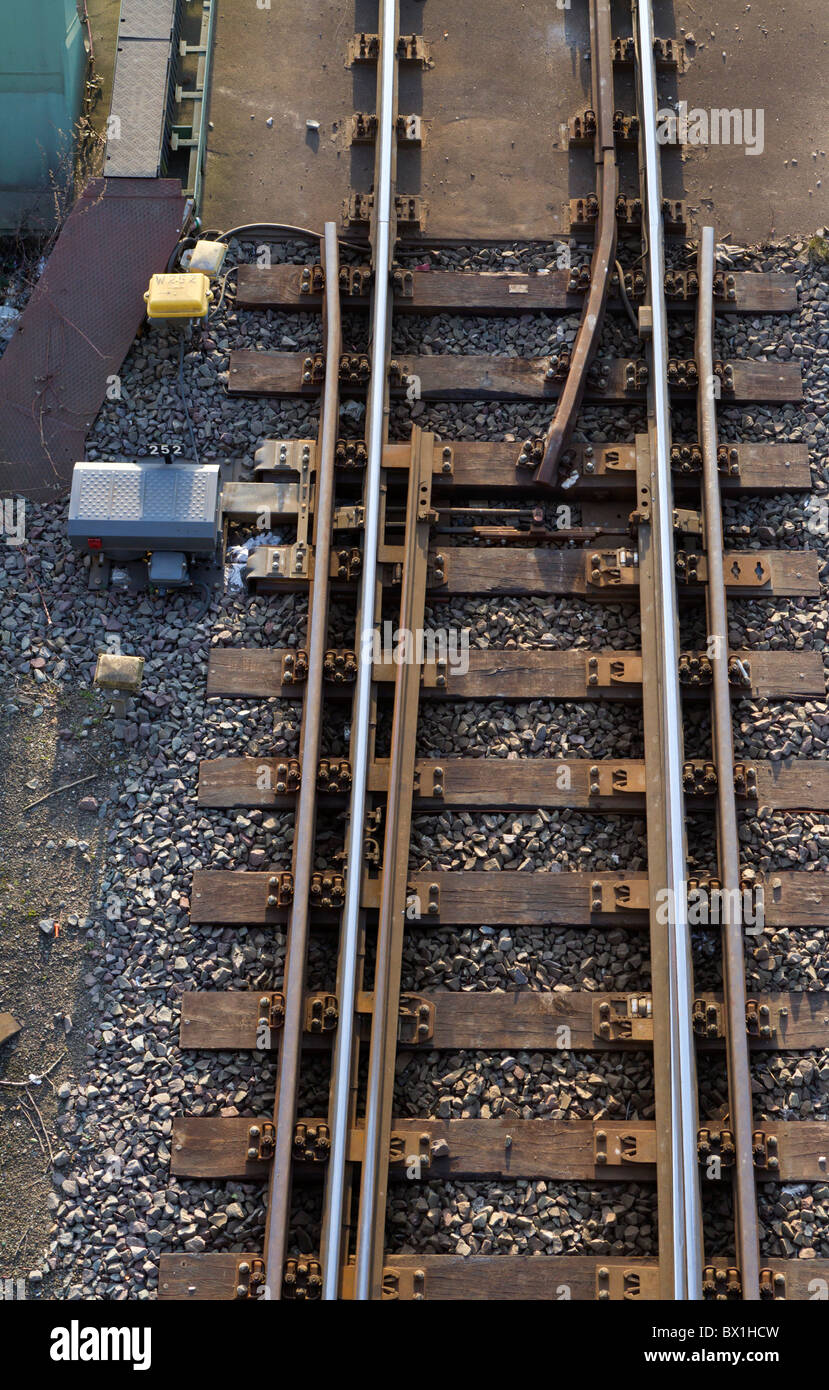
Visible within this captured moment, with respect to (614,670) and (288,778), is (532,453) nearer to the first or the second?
(614,670)

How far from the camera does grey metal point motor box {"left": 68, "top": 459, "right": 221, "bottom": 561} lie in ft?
30.6

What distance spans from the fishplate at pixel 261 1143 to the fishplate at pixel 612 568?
13.2 feet

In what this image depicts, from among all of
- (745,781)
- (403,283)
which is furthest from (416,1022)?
(403,283)

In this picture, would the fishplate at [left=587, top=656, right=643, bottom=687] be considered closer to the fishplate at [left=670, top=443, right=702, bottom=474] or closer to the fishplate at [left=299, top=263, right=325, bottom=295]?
the fishplate at [left=670, top=443, right=702, bottom=474]

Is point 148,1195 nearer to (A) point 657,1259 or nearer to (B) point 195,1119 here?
(B) point 195,1119

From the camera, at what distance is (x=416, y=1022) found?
8.33 metres

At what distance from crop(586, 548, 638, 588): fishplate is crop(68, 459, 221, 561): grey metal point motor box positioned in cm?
254

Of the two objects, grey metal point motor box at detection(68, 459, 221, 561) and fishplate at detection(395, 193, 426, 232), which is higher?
fishplate at detection(395, 193, 426, 232)

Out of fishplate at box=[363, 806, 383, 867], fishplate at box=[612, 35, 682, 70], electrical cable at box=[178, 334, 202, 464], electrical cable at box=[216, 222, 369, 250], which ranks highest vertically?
fishplate at box=[612, 35, 682, 70]

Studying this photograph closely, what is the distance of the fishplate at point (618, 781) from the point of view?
28.7 feet

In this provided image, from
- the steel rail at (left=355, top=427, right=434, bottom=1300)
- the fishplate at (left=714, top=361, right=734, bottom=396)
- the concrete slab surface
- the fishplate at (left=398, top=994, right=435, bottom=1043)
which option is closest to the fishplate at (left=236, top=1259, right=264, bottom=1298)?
the steel rail at (left=355, top=427, right=434, bottom=1300)

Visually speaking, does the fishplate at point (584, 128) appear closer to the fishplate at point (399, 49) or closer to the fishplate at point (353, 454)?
the fishplate at point (399, 49)

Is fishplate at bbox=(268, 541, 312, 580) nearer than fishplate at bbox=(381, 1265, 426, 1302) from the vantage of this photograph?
No

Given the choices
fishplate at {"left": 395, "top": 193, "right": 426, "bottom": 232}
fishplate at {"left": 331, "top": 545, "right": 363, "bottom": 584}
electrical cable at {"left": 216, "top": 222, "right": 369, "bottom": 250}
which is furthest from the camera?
electrical cable at {"left": 216, "top": 222, "right": 369, "bottom": 250}
